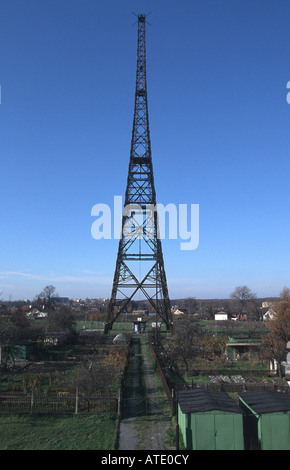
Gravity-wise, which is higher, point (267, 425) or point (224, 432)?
point (267, 425)

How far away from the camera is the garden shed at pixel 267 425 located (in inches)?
340

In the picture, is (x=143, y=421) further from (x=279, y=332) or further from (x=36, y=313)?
(x=36, y=313)

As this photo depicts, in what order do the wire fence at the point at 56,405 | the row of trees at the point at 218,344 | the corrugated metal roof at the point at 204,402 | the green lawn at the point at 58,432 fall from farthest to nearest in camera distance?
1. the row of trees at the point at 218,344
2. the wire fence at the point at 56,405
3. the corrugated metal roof at the point at 204,402
4. the green lawn at the point at 58,432

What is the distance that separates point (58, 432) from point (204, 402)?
4.35 metres

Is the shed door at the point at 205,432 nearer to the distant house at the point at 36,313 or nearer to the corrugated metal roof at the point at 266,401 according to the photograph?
the corrugated metal roof at the point at 266,401

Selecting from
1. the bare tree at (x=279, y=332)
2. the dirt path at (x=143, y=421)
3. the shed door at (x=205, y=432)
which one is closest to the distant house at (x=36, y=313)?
the bare tree at (x=279, y=332)

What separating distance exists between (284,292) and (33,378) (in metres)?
20.3

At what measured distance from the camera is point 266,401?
32.3 feet

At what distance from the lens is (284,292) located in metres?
27.3

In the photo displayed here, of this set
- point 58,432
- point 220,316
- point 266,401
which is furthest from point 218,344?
A: point 220,316

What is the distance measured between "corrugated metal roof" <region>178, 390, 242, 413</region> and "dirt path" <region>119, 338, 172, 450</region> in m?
1.04

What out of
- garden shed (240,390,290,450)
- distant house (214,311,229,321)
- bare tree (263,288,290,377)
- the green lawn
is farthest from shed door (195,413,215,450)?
distant house (214,311,229,321)
